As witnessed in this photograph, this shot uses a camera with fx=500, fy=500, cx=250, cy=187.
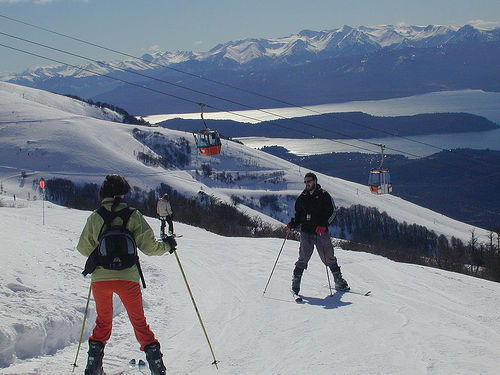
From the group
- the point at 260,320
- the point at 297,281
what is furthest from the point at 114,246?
the point at 297,281

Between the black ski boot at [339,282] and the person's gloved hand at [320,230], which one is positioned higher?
the person's gloved hand at [320,230]

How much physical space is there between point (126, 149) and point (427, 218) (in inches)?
4007

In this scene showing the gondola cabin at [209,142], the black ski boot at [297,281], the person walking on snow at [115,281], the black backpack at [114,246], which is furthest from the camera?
the gondola cabin at [209,142]

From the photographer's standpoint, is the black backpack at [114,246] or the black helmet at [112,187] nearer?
the black backpack at [114,246]

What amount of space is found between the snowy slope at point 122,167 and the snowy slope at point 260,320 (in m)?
112

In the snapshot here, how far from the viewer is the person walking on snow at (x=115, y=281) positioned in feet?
17.1

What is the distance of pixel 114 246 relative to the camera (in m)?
5.12

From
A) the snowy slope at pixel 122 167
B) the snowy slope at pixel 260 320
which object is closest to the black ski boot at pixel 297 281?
the snowy slope at pixel 260 320

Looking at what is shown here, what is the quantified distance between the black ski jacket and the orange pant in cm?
429

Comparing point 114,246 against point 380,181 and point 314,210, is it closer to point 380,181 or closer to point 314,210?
point 314,210

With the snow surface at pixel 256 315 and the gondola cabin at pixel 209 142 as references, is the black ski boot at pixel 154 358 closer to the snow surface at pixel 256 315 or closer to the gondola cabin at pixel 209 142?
the snow surface at pixel 256 315

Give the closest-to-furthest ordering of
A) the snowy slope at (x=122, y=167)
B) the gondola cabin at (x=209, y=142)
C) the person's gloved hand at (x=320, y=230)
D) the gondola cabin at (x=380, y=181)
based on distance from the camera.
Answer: the person's gloved hand at (x=320, y=230), the gondola cabin at (x=209, y=142), the gondola cabin at (x=380, y=181), the snowy slope at (x=122, y=167)

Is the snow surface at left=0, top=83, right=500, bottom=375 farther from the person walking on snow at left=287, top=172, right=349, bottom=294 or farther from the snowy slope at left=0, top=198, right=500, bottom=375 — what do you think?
the person walking on snow at left=287, top=172, right=349, bottom=294

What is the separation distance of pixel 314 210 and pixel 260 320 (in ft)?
7.27
